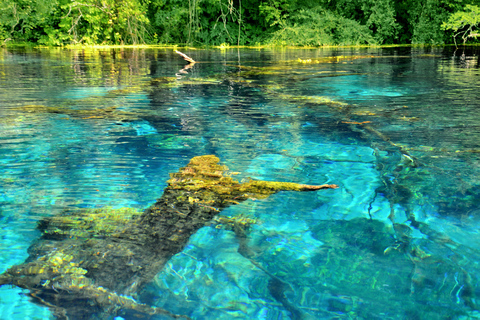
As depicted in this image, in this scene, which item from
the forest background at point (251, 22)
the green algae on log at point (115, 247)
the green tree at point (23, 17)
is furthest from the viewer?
the green tree at point (23, 17)

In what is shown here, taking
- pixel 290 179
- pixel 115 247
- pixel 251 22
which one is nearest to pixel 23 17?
pixel 251 22

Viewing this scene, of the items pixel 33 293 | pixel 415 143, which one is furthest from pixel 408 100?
pixel 33 293

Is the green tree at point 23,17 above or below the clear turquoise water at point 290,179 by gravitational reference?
above

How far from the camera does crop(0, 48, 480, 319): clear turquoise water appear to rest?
1.31 meters

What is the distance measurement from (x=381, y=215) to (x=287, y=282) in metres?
0.73

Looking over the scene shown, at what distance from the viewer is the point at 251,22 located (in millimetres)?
21047

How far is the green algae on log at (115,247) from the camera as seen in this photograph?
1.25m

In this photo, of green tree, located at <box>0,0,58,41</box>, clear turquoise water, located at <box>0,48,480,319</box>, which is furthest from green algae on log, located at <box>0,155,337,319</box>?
green tree, located at <box>0,0,58,41</box>

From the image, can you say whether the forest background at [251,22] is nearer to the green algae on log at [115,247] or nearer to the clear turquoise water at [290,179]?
the clear turquoise water at [290,179]

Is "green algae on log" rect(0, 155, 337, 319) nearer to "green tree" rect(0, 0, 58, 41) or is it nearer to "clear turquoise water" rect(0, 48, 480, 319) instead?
"clear turquoise water" rect(0, 48, 480, 319)

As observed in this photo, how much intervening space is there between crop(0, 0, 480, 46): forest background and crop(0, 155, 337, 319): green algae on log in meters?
13.6

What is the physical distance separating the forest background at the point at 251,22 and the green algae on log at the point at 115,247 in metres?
13.6

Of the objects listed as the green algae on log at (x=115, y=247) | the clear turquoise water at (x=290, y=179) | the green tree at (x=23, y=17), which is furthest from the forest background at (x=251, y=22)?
the green algae on log at (x=115, y=247)

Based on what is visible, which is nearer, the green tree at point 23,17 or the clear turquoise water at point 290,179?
the clear turquoise water at point 290,179
